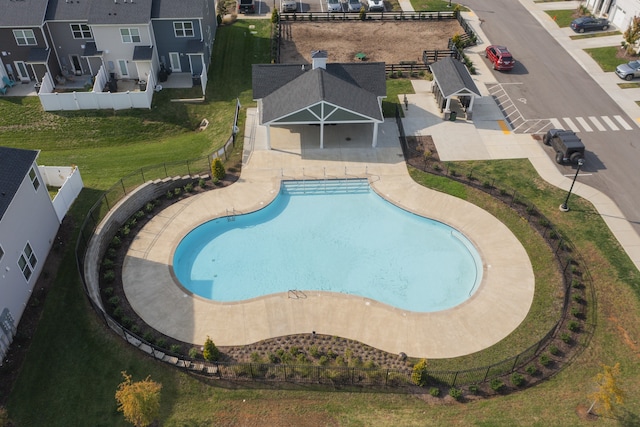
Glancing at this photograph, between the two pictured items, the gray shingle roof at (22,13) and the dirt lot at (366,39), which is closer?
the gray shingle roof at (22,13)

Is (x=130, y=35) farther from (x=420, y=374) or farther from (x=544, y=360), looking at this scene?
(x=544, y=360)

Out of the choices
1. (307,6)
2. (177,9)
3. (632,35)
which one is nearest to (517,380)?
(177,9)

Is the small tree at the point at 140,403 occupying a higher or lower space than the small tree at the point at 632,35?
lower

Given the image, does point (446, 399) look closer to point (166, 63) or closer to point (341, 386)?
point (341, 386)

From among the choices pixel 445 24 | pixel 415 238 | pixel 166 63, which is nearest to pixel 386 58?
pixel 445 24

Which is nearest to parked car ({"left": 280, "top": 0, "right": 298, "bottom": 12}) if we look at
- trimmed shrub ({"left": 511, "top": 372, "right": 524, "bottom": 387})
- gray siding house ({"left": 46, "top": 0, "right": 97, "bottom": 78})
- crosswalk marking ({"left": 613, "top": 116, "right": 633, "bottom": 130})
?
gray siding house ({"left": 46, "top": 0, "right": 97, "bottom": 78})

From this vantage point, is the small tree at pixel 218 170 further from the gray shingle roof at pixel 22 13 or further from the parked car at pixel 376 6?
the parked car at pixel 376 6

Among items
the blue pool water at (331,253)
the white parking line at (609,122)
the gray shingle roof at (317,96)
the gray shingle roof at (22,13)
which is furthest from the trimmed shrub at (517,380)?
the gray shingle roof at (22,13)
